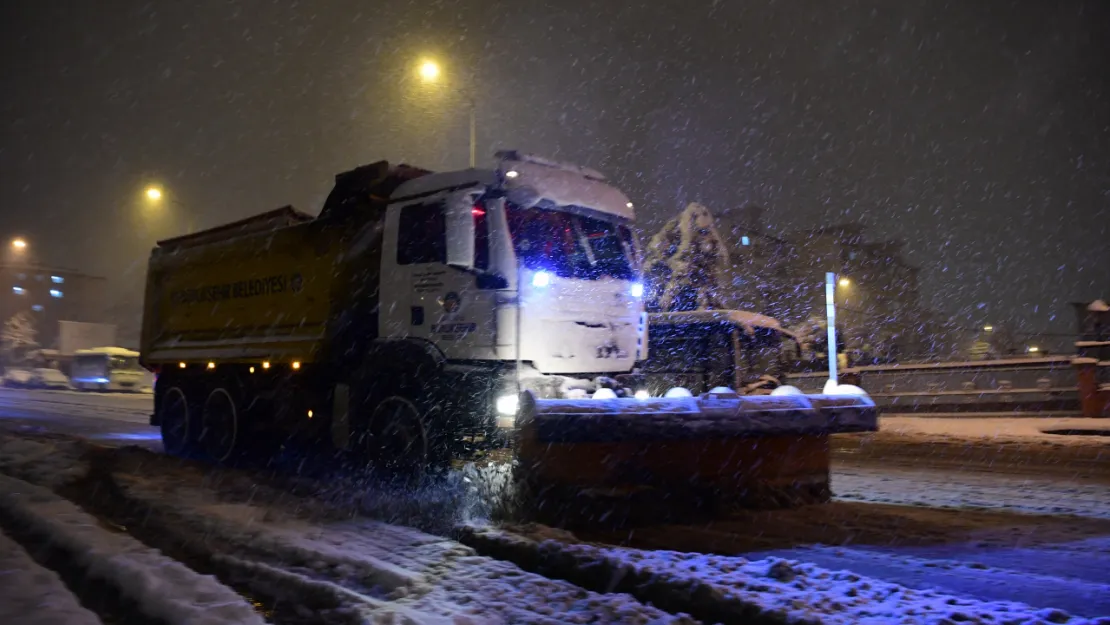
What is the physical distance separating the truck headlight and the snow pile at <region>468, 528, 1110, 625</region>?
80.0 inches

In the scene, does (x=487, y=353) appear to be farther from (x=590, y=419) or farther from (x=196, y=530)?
(x=196, y=530)

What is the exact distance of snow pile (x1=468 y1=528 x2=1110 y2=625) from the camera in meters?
3.74

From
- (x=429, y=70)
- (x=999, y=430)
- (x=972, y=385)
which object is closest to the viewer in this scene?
(x=999, y=430)

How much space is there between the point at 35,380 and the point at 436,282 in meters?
43.9

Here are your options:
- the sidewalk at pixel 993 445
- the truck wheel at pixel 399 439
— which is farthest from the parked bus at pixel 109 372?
the truck wheel at pixel 399 439

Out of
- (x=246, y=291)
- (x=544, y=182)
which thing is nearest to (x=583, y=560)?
(x=544, y=182)

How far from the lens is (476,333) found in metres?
7.39

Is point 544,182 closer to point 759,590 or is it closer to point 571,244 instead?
point 571,244

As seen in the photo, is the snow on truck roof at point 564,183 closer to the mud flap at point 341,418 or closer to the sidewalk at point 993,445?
the mud flap at point 341,418

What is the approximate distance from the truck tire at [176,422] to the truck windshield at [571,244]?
6.73m

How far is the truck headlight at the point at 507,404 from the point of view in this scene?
7139 millimetres

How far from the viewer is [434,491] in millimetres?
7668

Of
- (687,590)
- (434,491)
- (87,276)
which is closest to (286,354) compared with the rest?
(434,491)

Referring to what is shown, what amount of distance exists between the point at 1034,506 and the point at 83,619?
6.90m
